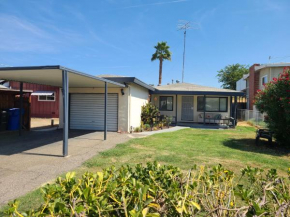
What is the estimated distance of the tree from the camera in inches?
1625

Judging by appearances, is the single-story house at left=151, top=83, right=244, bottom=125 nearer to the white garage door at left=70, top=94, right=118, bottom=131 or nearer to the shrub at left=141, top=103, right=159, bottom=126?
the shrub at left=141, top=103, right=159, bottom=126

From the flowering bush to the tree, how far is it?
36382 mm

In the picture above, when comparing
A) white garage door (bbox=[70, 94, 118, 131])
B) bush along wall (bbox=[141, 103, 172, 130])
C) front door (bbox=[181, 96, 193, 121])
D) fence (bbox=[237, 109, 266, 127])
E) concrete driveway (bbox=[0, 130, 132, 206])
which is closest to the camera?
concrete driveway (bbox=[0, 130, 132, 206])

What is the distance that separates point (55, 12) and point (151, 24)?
7783mm

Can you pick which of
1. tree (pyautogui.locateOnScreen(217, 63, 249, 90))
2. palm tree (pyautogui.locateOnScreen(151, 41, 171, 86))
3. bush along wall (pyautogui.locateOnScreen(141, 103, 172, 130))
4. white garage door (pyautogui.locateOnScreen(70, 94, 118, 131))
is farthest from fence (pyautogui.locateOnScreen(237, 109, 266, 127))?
tree (pyautogui.locateOnScreen(217, 63, 249, 90))

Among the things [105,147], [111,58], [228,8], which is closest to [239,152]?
[105,147]

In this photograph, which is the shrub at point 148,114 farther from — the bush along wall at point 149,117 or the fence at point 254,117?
the fence at point 254,117

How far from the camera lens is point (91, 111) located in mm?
12312

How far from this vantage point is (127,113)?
37.2 feet

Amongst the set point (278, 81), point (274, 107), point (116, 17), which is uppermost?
point (116, 17)

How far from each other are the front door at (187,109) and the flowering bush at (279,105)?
8.62 meters

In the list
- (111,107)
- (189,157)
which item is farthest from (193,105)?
(189,157)

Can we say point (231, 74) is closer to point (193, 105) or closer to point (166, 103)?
point (193, 105)

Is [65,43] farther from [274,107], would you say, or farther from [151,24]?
[274,107]
